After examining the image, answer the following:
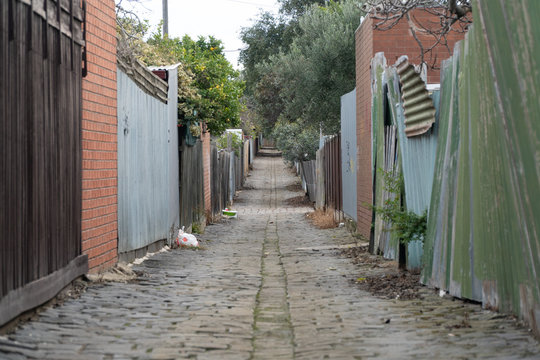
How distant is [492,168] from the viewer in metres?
5.52

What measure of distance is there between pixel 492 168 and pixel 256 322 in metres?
2.13

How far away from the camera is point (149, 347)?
16.0 ft

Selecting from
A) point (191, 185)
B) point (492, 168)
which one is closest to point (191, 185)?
point (191, 185)

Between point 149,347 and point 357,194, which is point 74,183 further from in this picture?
point 357,194

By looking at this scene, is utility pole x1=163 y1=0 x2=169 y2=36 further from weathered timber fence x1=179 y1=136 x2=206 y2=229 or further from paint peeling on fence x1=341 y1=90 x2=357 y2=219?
paint peeling on fence x1=341 y1=90 x2=357 y2=219

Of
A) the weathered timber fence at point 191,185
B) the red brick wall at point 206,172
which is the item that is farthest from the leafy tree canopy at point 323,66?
the weathered timber fence at point 191,185

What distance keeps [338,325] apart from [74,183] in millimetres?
2668

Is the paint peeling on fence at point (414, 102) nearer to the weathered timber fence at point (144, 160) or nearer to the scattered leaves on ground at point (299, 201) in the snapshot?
the weathered timber fence at point (144, 160)

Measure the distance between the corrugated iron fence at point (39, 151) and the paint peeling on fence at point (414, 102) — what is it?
3.38m

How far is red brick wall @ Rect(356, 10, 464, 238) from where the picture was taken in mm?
12289

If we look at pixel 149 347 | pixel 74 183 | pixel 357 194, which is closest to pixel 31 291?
pixel 149 347

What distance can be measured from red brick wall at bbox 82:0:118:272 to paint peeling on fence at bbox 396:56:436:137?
3.23 m

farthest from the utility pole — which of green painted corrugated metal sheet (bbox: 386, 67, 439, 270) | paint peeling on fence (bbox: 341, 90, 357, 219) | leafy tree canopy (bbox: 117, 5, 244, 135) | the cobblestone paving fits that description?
green painted corrugated metal sheet (bbox: 386, 67, 439, 270)

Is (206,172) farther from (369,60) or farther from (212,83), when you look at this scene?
(369,60)
